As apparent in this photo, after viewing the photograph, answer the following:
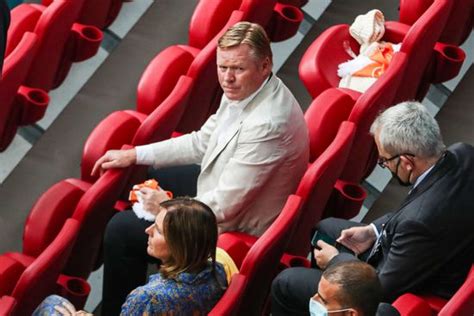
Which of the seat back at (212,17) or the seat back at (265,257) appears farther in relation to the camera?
the seat back at (212,17)

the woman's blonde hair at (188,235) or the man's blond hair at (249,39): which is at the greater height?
the man's blond hair at (249,39)

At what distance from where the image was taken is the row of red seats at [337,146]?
0.94 metres

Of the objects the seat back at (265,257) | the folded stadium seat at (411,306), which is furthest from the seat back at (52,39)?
the folded stadium seat at (411,306)

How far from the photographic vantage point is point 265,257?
0.95 meters

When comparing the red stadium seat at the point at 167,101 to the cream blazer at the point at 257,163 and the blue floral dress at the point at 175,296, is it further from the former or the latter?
the blue floral dress at the point at 175,296

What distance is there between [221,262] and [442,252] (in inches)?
6.4

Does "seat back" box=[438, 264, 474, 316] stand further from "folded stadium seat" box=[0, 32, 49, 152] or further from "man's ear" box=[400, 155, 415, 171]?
"folded stadium seat" box=[0, 32, 49, 152]

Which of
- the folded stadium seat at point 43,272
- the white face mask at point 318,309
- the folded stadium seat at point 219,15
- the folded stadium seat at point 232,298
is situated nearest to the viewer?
the white face mask at point 318,309

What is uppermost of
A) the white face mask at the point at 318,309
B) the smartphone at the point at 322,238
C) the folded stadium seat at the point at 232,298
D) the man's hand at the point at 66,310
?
the white face mask at the point at 318,309

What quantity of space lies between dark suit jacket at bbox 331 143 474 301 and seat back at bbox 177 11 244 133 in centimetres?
29

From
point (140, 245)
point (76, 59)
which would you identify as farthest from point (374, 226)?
point (76, 59)

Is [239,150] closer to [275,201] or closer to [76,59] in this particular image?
[275,201]

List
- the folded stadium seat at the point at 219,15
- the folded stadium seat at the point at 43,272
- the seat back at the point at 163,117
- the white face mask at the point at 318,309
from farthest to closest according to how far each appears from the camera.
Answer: the folded stadium seat at the point at 219,15 < the seat back at the point at 163,117 < the folded stadium seat at the point at 43,272 < the white face mask at the point at 318,309

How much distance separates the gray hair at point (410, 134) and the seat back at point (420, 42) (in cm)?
22
